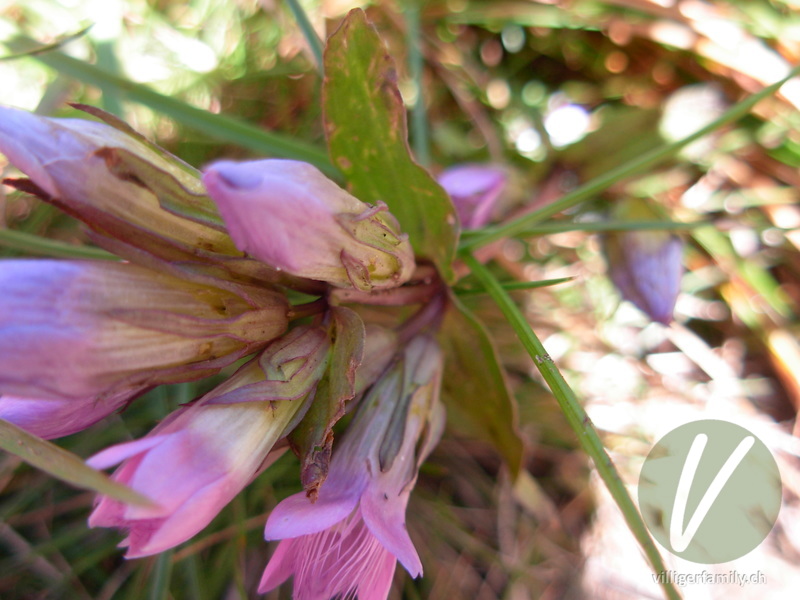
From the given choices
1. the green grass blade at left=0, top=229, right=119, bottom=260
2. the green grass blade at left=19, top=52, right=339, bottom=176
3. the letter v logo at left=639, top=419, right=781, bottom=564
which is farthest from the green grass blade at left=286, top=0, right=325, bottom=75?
the letter v logo at left=639, top=419, right=781, bottom=564

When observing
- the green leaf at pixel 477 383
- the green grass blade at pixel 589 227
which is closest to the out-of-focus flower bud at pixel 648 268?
the green grass blade at pixel 589 227

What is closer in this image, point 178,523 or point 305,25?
point 178,523

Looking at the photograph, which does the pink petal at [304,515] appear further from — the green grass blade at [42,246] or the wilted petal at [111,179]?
the green grass blade at [42,246]

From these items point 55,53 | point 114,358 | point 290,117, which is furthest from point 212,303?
point 290,117

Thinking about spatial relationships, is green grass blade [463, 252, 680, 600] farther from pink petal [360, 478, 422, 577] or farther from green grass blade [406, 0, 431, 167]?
green grass blade [406, 0, 431, 167]

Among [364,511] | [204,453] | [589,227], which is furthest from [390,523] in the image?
[589,227]

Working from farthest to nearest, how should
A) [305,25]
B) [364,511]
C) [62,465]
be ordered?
1. [305,25]
2. [364,511]
3. [62,465]

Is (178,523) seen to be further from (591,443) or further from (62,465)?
(591,443)

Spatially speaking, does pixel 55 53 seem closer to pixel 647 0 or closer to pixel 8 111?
pixel 8 111
